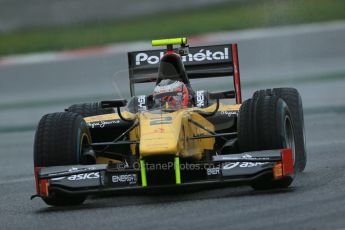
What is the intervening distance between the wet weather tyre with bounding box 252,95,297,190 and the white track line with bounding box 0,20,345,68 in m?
10.5

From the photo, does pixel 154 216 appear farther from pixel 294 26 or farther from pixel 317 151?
pixel 294 26

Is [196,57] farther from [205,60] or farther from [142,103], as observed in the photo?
[142,103]

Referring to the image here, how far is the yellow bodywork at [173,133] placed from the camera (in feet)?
31.8

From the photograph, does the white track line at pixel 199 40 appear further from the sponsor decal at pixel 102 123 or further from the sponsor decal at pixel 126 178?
the sponsor decal at pixel 126 178

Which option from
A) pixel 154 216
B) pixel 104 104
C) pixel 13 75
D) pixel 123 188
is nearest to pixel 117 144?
pixel 104 104

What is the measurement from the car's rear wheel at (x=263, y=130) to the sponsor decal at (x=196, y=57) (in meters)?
2.58

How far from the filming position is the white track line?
20.8 metres

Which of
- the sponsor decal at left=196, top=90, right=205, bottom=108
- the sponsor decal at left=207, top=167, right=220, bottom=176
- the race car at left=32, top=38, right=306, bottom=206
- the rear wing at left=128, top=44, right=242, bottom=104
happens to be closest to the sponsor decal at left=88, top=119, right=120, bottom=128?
the race car at left=32, top=38, right=306, bottom=206

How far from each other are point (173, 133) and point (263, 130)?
824 mm

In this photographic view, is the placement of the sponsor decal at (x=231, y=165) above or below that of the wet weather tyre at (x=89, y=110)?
below

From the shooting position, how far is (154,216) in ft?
29.3

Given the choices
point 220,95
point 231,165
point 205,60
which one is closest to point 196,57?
point 205,60

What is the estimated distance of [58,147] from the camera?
10.2 meters

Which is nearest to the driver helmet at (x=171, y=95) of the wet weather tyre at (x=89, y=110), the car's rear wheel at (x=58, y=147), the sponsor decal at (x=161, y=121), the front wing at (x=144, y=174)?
the sponsor decal at (x=161, y=121)
